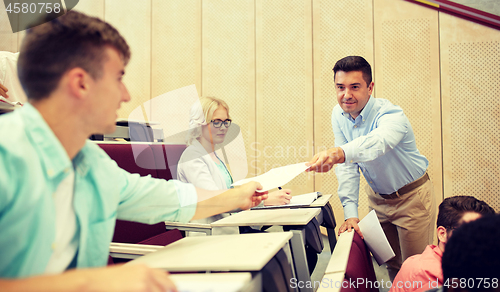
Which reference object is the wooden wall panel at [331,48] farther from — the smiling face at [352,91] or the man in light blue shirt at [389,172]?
the smiling face at [352,91]

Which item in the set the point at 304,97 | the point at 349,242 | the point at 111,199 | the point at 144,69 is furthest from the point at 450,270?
the point at 144,69

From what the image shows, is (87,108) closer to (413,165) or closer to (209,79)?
(413,165)

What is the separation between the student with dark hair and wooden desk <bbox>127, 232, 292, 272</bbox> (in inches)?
23.5

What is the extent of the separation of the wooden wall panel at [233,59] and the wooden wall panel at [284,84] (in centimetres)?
10

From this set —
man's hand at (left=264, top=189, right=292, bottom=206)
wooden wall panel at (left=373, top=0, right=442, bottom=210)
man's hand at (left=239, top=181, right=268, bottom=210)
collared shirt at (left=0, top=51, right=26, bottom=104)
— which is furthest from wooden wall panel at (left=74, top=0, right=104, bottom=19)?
man's hand at (left=239, top=181, right=268, bottom=210)

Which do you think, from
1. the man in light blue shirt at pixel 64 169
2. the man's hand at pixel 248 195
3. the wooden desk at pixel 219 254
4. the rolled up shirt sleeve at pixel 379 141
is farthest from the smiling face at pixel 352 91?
the man in light blue shirt at pixel 64 169

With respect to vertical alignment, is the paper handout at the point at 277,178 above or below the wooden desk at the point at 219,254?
above

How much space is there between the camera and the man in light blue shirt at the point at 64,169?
1.64 feet

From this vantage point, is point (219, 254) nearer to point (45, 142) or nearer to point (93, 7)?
point (45, 142)

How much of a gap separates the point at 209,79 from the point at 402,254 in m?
2.91

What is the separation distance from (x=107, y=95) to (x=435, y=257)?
1.25 metres

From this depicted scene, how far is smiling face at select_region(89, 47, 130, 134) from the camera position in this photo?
66cm

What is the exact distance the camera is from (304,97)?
3.67m

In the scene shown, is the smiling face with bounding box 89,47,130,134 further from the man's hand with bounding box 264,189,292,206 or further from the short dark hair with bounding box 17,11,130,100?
the man's hand with bounding box 264,189,292,206
